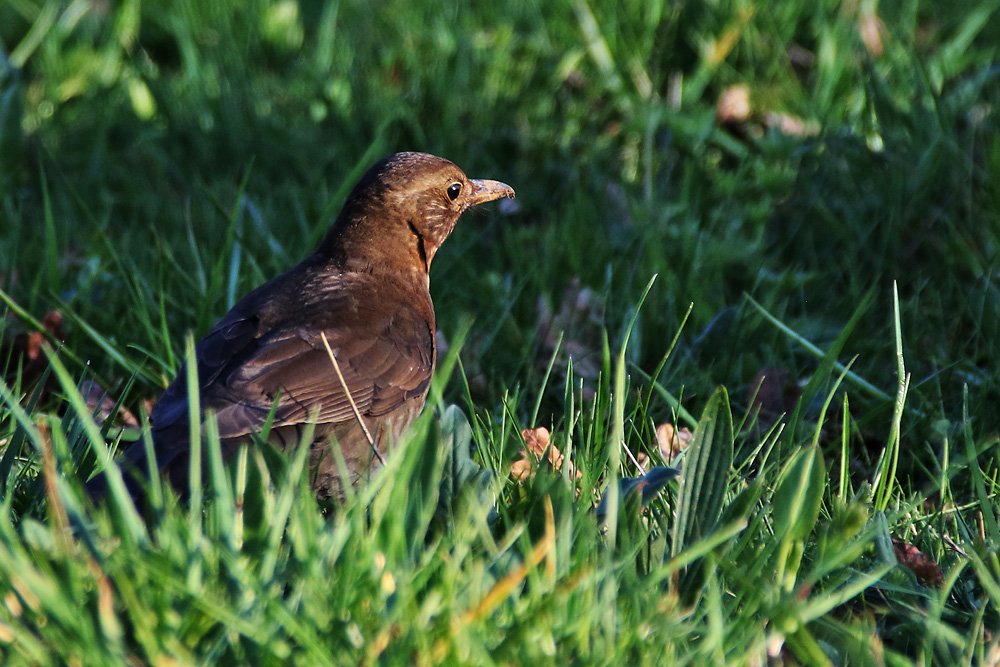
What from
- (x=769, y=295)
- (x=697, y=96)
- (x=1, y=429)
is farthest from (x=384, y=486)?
(x=697, y=96)

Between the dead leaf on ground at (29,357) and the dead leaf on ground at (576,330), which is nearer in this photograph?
the dead leaf on ground at (29,357)

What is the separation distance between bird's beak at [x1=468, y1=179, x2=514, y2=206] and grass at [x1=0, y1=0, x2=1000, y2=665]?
0.31m

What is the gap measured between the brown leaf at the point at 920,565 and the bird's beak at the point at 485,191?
1972mm

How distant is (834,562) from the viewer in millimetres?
2074

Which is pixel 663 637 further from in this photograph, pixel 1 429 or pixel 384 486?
pixel 1 429

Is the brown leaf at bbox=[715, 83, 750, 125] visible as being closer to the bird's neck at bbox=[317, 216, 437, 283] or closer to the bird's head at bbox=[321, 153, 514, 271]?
the bird's head at bbox=[321, 153, 514, 271]

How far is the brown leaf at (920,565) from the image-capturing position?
8.23 ft

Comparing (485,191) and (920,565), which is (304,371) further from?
(920,565)

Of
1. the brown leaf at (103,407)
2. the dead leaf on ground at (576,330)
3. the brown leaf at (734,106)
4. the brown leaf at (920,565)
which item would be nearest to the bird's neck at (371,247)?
the dead leaf on ground at (576,330)

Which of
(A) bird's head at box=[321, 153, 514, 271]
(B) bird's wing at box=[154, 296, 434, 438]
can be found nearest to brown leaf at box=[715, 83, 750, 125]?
(A) bird's head at box=[321, 153, 514, 271]

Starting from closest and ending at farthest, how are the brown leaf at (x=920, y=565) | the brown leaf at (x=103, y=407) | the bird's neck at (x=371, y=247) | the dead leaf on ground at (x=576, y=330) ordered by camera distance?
the brown leaf at (x=920, y=565) → the brown leaf at (x=103, y=407) → the bird's neck at (x=371, y=247) → the dead leaf on ground at (x=576, y=330)

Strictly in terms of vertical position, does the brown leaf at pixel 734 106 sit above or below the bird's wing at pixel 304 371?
below

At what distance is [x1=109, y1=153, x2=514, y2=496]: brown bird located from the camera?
297 centimetres

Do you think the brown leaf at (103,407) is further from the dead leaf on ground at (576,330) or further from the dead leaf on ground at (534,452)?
the dead leaf on ground at (576,330)
